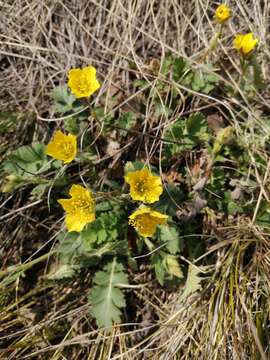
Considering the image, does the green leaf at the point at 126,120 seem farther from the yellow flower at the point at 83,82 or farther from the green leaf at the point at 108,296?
the green leaf at the point at 108,296

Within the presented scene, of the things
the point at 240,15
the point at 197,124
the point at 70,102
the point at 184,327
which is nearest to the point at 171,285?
the point at 184,327

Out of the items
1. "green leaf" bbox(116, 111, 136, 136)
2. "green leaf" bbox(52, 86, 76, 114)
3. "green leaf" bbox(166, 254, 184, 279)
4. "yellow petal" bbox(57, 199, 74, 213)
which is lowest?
"green leaf" bbox(166, 254, 184, 279)

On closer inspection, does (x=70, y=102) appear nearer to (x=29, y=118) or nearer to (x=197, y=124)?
(x=29, y=118)

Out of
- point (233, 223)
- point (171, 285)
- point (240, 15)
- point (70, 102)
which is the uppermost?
point (240, 15)

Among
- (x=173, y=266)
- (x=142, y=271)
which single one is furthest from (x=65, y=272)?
(x=173, y=266)

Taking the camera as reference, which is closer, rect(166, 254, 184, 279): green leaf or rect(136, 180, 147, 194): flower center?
rect(136, 180, 147, 194): flower center

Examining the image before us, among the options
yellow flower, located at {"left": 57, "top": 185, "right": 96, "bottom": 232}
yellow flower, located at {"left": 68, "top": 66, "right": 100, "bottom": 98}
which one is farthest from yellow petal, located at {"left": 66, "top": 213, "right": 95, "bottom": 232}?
yellow flower, located at {"left": 68, "top": 66, "right": 100, "bottom": 98}

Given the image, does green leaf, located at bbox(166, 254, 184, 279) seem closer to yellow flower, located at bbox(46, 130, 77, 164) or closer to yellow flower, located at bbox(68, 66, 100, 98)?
yellow flower, located at bbox(46, 130, 77, 164)

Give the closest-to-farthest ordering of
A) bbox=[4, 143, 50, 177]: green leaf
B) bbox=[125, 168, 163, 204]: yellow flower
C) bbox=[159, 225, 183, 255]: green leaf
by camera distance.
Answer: bbox=[125, 168, 163, 204]: yellow flower
bbox=[159, 225, 183, 255]: green leaf
bbox=[4, 143, 50, 177]: green leaf
